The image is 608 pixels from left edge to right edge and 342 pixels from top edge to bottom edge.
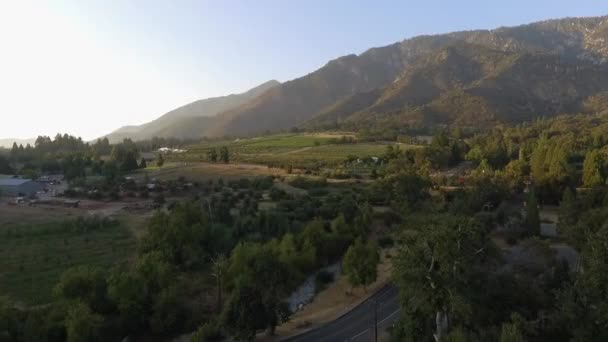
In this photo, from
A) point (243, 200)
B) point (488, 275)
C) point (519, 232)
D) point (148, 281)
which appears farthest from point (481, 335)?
point (243, 200)

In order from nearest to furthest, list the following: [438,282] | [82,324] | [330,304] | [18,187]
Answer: [438,282] → [82,324] → [330,304] → [18,187]

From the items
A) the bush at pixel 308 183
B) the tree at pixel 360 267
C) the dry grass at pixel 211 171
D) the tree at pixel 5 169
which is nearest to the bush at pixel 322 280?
the tree at pixel 360 267

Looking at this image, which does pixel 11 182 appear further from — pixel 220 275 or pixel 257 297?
pixel 257 297

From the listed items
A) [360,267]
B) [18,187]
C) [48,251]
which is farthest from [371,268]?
[18,187]

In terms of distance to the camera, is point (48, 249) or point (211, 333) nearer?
point (211, 333)

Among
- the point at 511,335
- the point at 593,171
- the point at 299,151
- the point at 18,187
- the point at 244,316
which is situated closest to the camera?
the point at 511,335

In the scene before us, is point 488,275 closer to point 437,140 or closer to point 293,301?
point 293,301

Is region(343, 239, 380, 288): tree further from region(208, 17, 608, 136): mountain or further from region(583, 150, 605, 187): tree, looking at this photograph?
region(208, 17, 608, 136): mountain
